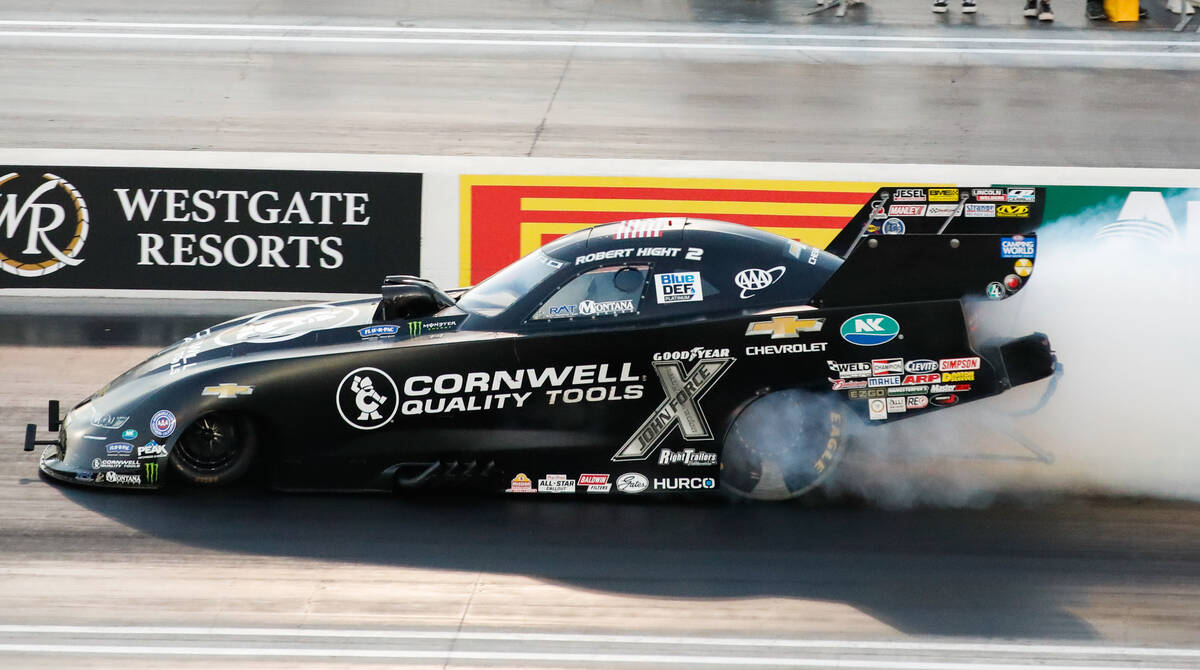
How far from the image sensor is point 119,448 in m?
8.01

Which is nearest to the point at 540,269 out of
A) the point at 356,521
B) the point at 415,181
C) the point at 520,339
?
the point at 520,339

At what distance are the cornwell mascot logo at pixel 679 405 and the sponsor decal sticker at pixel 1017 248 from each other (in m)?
1.66

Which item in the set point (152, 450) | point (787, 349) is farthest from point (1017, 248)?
point (152, 450)

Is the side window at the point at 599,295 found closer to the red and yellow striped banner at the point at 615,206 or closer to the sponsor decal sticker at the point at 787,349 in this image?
the sponsor decal sticker at the point at 787,349

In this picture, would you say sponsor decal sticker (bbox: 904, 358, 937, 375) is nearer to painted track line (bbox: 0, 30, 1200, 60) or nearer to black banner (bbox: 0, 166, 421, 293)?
black banner (bbox: 0, 166, 421, 293)

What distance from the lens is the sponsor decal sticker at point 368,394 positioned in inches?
310

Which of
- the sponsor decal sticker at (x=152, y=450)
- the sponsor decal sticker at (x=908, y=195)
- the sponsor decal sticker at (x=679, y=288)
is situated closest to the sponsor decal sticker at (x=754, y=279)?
the sponsor decal sticker at (x=679, y=288)

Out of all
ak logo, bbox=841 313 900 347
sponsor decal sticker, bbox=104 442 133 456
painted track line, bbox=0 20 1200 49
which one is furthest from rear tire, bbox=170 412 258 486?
painted track line, bbox=0 20 1200 49

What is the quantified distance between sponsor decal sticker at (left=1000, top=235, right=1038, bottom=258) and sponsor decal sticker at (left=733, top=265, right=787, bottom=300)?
1.24 m

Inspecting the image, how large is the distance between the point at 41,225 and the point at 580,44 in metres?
8.49

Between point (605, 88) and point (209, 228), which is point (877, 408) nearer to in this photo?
point (209, 228)

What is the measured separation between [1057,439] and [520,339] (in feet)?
10.8

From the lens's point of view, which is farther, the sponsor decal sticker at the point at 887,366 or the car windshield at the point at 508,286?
the car windshield at the point at 508,286

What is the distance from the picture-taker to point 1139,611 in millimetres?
6867
